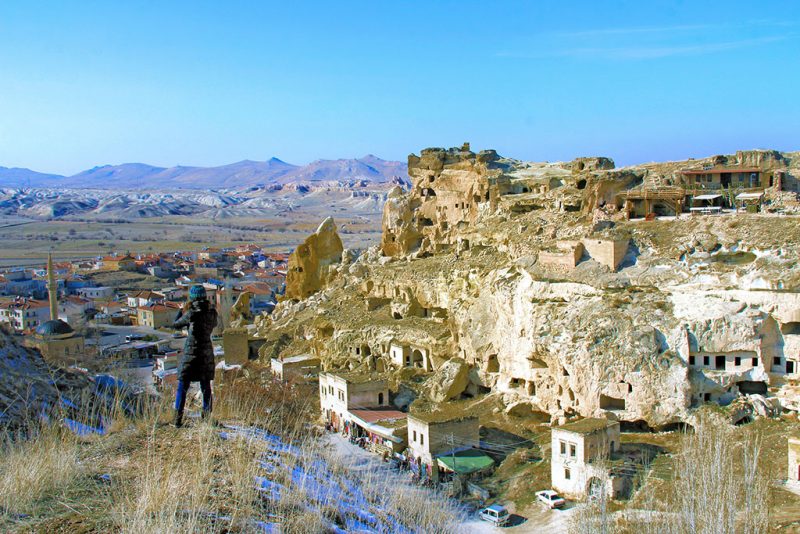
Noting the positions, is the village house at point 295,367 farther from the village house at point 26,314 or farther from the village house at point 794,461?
the village house at point 26,314

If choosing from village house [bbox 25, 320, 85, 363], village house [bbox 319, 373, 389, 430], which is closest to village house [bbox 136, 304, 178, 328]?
village house [bbox 25, 320, 85, 363]

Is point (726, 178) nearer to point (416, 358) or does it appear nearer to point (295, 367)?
point (416, 358)

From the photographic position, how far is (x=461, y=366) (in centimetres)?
2273

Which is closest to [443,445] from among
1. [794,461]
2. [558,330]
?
[558,330]

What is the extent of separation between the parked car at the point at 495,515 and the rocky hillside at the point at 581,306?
4734mm

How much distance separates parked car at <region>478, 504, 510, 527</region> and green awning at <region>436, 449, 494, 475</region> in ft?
6.61

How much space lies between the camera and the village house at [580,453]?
52.3ft

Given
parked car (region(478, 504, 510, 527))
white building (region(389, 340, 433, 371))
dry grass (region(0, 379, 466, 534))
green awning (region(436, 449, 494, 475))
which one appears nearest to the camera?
dry grass (region(0, 379, 466, 534))

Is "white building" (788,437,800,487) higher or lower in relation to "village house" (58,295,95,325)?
higher

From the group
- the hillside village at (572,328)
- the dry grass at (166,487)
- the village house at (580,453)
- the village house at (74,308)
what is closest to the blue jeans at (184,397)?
the dry grass at (166,487)

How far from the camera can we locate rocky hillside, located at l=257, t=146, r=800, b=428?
18.4m

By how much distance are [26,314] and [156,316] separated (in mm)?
6467

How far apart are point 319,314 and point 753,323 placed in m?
16.1

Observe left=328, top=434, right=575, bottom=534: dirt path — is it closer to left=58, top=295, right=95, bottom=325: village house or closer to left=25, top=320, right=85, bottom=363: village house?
left=25, top=320, right=85, bottom=363: village house
